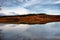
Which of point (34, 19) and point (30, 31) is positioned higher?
point (34, 19)

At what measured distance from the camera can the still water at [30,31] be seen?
113 centimetres

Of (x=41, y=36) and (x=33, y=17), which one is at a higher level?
(x=33, y=17)

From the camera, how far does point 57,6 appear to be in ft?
3.76

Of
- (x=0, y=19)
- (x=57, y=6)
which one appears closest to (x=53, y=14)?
(x=57, y=6)

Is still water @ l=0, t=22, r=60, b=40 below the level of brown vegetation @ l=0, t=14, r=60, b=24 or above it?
below

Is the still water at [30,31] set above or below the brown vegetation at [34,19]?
below

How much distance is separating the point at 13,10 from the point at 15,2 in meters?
0.07

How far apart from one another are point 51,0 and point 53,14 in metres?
0.13

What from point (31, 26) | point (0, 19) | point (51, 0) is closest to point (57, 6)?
point (51, 0)

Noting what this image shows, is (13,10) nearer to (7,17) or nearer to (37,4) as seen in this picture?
(7,17)

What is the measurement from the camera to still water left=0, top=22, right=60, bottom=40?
1129 millimetres

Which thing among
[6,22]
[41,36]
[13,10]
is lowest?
[41,36]

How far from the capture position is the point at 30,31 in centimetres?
114

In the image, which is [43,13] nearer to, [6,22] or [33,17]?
[33,17]
